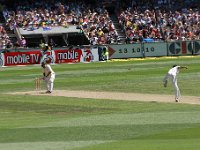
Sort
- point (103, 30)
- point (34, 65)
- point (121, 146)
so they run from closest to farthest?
point (121, 146), point (34, 65), point (103, 30)

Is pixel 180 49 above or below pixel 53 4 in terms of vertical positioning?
below

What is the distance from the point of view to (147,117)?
21.0 meters

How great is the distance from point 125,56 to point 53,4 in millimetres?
14922

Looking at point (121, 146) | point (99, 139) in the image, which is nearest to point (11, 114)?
point (99, 139)

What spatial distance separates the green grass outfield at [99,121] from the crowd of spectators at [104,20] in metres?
31.8

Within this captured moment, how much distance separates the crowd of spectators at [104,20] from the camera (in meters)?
69.0

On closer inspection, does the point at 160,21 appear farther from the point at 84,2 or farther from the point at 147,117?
the point at 147,117

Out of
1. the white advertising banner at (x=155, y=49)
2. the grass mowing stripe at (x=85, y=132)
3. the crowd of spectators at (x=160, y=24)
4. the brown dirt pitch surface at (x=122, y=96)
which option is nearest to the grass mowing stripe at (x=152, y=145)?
the grass mowing stripe at (x=85, y=132)

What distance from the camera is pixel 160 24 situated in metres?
73.4

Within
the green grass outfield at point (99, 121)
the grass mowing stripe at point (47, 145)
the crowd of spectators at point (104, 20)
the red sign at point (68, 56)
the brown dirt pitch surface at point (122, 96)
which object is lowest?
the red sign at point (68, 56)

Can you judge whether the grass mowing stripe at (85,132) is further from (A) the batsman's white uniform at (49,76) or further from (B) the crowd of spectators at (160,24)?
(B) the crowd of spectators at (160,24)

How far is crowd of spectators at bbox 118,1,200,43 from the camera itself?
2800 inches

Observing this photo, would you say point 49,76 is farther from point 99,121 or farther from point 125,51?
point 125,51

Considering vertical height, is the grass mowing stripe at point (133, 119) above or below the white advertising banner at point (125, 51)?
above
